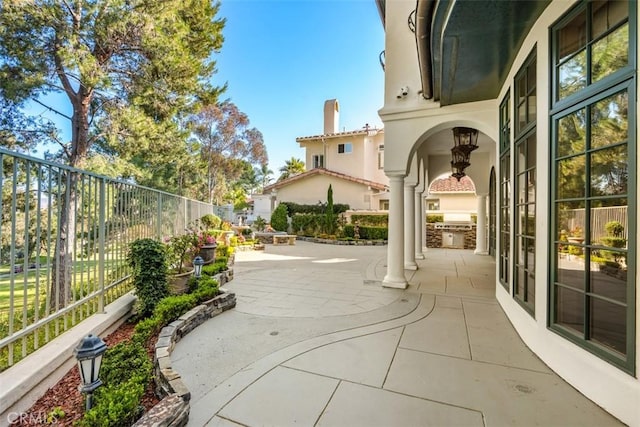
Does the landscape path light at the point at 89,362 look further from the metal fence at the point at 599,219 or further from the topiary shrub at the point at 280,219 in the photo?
the topiary shrub at the point at 280,219

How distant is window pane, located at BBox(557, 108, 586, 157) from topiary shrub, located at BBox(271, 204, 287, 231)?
657 inches

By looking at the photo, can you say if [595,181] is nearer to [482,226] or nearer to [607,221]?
[607,221]

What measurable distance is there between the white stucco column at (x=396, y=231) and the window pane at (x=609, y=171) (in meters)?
3.60

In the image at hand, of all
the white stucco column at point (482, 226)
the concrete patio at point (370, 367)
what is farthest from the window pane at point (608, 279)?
the white stucco column at point (482, 226)

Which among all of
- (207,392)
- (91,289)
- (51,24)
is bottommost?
(207,392)

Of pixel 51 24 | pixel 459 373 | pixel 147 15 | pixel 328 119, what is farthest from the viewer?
pixel 328 119

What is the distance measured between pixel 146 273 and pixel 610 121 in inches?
221

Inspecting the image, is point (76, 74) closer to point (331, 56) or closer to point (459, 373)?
point (331, 56)

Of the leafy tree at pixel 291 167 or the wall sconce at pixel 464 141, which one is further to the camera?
the leafy tree at pixel 291 167

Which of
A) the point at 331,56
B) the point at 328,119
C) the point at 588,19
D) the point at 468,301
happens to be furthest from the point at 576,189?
the point at 328,119

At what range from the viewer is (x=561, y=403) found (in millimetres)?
2381

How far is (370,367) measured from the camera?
2.95 meters

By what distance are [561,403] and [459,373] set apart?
0.79m

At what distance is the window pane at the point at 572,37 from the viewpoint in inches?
105
